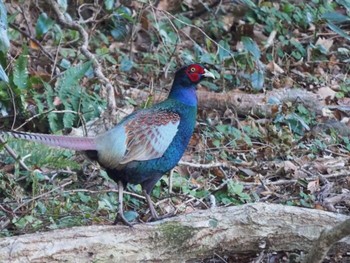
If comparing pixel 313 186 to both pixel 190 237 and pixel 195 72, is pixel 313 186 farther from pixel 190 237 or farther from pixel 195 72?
pixel 190 237

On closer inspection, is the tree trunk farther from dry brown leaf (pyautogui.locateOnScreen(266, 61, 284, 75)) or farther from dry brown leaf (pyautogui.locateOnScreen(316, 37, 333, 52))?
dry brown leaf (pyautogui.locateOnScreen(316, 37, 333, 52))

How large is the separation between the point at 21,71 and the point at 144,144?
1964 millimetres

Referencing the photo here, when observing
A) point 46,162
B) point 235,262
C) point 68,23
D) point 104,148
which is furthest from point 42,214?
point 68,23

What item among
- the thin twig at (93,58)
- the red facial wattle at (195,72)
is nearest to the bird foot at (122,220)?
the red facial wattle at (195,72)

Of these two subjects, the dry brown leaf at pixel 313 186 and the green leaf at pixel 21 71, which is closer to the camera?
the dry brown leaf at pixel 313 186

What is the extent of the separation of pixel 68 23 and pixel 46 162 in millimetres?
2116

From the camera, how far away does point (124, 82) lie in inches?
322

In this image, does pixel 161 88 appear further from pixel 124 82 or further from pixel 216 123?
pixel 216 123

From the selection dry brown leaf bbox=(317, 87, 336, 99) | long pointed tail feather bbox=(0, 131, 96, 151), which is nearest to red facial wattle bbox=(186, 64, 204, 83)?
long pointed tail feather bbox=(0, 131, 96, 151)

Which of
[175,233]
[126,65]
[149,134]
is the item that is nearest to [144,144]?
[149,134]

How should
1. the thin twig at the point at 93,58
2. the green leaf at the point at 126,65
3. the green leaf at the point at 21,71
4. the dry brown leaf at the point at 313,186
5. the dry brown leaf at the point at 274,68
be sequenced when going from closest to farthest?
the dry brown leaf at the point at 313,186, the thin twig at the point at 93,58, the green leaf at the point at 21,71, the green leaf at the point at 126,65, the dry brown leaf at the point at 274,68

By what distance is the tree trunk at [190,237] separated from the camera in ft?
14.3

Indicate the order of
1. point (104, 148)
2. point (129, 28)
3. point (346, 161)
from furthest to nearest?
point (129, 28), point (346, 161), point (104, 148)

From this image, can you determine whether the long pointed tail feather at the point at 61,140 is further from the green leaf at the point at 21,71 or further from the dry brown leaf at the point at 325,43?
the dry brown leaf at the point at 325,43
